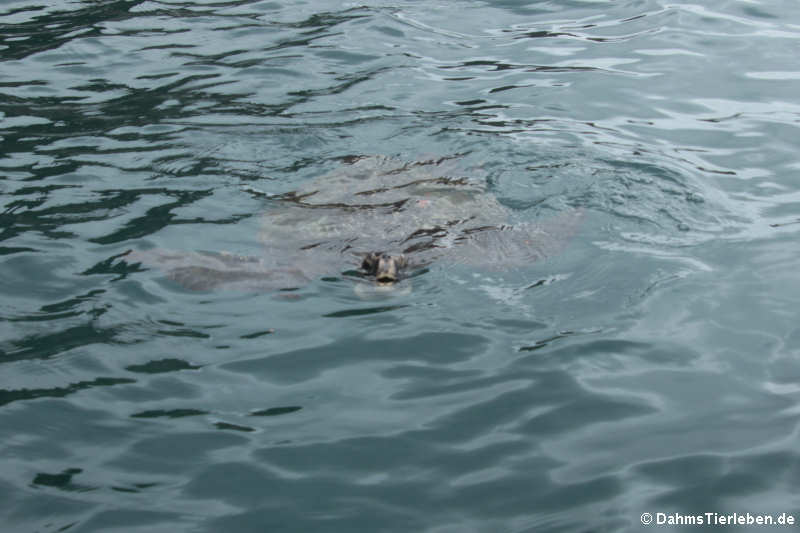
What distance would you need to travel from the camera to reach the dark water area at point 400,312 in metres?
3.91

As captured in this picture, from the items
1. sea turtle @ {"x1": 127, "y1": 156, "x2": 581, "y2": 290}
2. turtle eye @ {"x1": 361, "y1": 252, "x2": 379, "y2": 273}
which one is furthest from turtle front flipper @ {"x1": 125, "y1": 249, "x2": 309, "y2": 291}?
turtle eye @ {"x1": 361, "y1": 252, "x2": 379, "y2": 273}

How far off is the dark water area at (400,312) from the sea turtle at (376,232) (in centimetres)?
11

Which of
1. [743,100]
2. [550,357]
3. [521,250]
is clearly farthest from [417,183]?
[743,100]

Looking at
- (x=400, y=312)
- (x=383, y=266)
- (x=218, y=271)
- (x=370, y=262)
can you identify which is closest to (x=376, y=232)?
(x=370, y=262)

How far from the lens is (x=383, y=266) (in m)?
5.50

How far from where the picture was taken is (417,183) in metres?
7.14

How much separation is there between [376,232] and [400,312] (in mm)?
1270

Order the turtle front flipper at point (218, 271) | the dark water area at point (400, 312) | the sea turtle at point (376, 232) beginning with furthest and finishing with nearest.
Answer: the sea turtle at point (376, 232) < the turtle front flipper at point (218, 271) < the dark water area at point (400, 312)

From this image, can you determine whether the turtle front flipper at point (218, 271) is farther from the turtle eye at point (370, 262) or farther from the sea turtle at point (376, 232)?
the turtle eye at point (370, 262)

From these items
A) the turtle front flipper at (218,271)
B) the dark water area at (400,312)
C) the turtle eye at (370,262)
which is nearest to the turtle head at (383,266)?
the turtle eye at (370,262)

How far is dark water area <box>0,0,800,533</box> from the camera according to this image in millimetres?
3908

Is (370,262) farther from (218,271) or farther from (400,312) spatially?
(218,271)

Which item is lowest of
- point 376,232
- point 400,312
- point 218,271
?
point 400,312

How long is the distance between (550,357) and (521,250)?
139 cm
